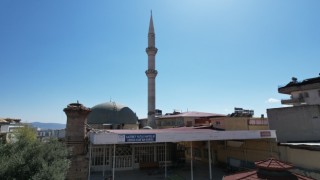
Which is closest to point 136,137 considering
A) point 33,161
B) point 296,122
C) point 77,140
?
point 77,140

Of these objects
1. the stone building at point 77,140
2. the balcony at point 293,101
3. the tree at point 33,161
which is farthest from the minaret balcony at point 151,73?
the tree at point 33,161

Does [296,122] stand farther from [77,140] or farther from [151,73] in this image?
[151,73]

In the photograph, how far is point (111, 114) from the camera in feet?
111

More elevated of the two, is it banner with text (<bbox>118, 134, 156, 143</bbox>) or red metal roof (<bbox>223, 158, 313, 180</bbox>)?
banner with text (<bbox>118, 134, 156, 143</bbox>)

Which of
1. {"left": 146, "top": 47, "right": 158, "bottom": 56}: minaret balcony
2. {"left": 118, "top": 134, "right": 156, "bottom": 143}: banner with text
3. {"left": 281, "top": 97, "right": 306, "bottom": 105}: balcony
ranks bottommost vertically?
{"left": 118, "top": 134, "right": 156, "bottom": 143}: banner with text

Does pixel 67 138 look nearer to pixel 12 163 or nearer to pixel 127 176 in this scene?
pixel 12 163

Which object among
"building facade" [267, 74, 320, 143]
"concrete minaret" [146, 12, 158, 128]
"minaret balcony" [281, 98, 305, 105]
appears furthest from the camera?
"concrete minaret" [146, 12, 158, 128]

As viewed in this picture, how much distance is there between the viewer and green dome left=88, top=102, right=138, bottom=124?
33312mm

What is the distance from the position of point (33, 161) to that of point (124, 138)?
4622mm

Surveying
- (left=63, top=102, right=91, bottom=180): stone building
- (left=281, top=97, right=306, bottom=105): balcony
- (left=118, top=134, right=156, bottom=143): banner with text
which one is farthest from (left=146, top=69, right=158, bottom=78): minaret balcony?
(left=118, top=134, right=156, bottom=143): banner with text

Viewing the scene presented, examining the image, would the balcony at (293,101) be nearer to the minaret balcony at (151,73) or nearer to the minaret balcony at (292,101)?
the minaret balcony at (292,101)

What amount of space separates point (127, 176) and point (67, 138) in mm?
7001

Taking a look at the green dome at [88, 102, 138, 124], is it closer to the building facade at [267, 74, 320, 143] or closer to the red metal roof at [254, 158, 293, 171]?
the building facade at [267, 74, 320, 143]

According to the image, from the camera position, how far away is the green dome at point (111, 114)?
109 ft
